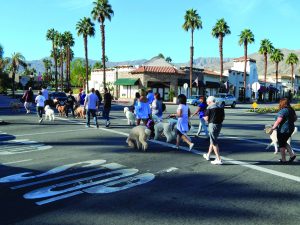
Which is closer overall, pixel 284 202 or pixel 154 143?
pixel 284 202

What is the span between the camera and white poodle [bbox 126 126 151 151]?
9.71 meters

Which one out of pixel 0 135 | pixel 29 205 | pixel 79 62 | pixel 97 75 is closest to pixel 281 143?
pixel 29 205

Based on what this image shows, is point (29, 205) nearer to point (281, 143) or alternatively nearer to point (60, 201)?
point (60, 201)

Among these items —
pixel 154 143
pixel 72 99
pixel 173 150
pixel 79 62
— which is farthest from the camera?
pixel 79 62

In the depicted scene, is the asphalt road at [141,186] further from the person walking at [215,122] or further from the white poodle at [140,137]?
the person walking at [215,122]

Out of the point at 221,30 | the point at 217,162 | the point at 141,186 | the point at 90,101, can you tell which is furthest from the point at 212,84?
the point at 141,186

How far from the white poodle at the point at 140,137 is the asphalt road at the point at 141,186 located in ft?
1.10

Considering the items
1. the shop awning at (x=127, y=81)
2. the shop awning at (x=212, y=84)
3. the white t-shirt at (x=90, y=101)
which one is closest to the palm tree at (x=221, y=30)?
the shop awning at (x=212, y=84)

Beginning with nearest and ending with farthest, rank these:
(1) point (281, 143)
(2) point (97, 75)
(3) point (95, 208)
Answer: (3) point (95, 208)
(1) point (281, 143)
(2) point (97, 75)

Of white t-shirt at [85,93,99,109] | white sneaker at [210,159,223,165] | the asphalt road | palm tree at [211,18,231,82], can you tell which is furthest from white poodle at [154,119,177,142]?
palm tree at [211,18,231,82]

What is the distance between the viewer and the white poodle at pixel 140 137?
31.9 ft

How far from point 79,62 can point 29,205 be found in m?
105

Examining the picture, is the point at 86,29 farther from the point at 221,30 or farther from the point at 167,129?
the point at 167,129

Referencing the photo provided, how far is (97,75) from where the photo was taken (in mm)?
58969
